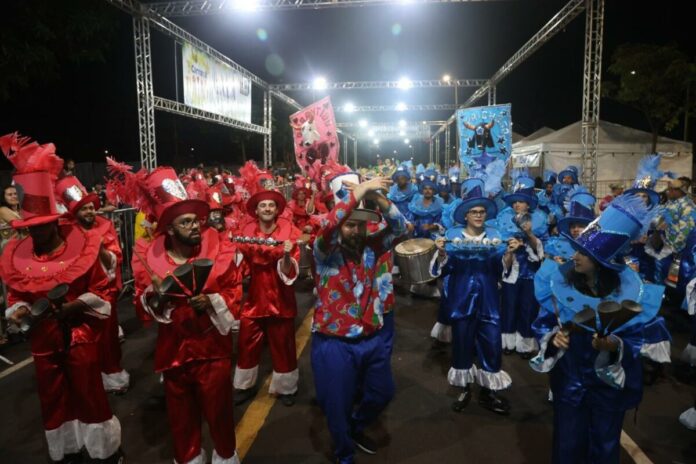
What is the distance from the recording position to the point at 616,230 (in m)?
2.74

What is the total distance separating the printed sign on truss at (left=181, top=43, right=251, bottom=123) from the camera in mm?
12664

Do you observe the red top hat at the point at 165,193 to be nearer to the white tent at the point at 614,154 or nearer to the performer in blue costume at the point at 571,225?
the performer in blue costume at the point at 571,225

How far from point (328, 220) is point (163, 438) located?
2.59 meters

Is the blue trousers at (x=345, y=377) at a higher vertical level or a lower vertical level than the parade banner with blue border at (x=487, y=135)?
lower

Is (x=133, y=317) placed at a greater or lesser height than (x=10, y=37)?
lesser

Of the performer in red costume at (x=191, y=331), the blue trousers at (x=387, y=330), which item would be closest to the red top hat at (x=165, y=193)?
the performer in red costume at (x=191, y=331)

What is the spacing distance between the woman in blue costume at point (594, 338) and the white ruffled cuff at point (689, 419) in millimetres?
1946

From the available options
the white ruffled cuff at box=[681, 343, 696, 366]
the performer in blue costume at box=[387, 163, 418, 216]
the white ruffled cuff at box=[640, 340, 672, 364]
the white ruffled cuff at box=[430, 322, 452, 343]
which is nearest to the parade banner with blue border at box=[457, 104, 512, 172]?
the performer in blue costume at box=[387, 163, 418, 216]

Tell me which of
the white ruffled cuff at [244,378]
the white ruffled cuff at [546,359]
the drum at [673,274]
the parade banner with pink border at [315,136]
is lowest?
the white ruffled cuff at [244,378]

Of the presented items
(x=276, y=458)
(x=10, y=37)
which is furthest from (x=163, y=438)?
(x=10, y=37)

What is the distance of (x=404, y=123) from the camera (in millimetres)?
45719

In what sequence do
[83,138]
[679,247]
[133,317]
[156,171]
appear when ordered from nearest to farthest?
[156,171], [679,247], [133,317], [83,138]

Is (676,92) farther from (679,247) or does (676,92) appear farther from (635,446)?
(635,446)

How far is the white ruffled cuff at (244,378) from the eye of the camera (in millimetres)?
4906
